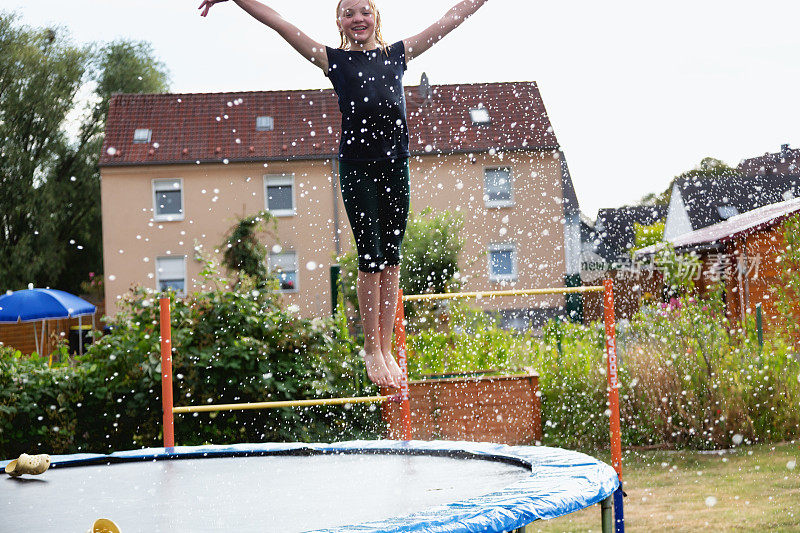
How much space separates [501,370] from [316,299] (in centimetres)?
741

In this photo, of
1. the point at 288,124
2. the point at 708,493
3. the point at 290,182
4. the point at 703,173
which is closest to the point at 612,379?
the point at 708,493

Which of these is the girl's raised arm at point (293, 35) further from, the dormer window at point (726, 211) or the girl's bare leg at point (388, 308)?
the dormer window at point (726, 211)

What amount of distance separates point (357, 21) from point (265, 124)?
33.8ft

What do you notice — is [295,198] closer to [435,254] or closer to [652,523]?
[435,254]

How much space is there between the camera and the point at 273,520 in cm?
188

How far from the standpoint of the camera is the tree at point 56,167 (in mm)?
7645

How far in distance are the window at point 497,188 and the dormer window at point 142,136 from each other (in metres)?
4.52

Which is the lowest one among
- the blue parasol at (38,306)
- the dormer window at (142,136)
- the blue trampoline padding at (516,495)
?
the blue trampoline padding at (516,495)

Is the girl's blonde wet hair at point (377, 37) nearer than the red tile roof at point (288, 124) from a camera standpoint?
Yes

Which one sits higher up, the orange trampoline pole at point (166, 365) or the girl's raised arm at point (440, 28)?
the girl's raised arm at point (440, 28)

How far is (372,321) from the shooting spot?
1826 millimetres

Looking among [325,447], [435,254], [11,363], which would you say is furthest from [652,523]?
[435,254]

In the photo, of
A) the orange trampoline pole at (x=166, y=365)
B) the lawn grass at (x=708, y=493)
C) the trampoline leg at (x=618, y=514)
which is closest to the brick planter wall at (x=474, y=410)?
the lawn grass at (x=708, y=493)

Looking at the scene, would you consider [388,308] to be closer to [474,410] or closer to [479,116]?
[474,410]
